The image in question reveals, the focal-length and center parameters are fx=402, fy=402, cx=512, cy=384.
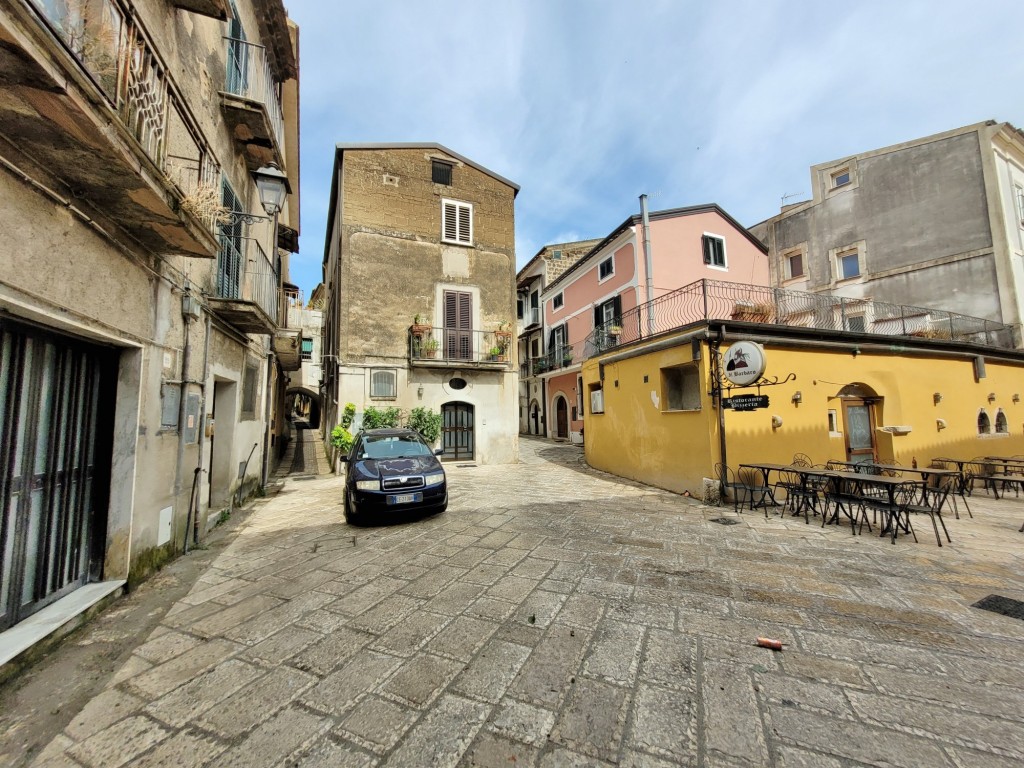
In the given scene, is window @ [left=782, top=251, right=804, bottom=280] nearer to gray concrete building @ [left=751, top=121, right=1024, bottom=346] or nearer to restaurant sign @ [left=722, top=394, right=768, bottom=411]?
gray concrete building @ [left=751, top=121, right=1024, bottom=346]

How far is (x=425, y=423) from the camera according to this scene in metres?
13.0

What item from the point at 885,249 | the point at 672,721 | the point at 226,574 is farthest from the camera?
the point at 885,249

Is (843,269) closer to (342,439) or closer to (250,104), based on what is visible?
(342,439)

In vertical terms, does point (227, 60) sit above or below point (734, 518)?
above

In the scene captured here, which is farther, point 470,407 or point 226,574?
point 470,407

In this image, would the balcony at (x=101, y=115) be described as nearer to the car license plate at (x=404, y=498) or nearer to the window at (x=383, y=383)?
the car license plate at (x=404, y=498)

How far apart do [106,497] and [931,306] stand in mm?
23514

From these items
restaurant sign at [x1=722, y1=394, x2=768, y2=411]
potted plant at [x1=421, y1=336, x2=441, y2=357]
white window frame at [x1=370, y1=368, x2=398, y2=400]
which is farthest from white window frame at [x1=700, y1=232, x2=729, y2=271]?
white window frame at [x1=370, y1=368, x2=398, y2=400]

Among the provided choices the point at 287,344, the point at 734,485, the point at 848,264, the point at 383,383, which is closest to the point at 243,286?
the point at 287,344

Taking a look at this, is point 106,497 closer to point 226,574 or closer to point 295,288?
point 226,574

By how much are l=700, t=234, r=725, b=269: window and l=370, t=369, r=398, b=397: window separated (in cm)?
1280

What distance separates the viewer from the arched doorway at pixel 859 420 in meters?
9.20

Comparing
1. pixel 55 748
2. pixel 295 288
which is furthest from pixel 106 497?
pixel 295 288

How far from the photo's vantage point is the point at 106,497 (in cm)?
369
